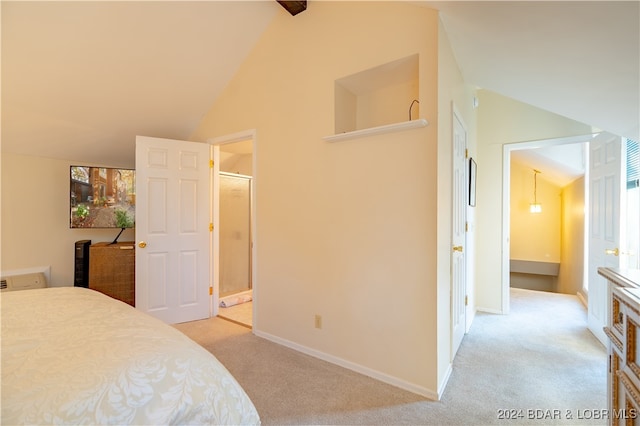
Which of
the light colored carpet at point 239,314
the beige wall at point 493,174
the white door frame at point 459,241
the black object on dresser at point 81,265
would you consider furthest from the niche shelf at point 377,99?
the black object on dresser at point 81,265

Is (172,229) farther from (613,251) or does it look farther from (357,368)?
(613,251)

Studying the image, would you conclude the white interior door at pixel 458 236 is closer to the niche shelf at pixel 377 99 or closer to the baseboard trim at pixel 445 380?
the baseboard trim at pixel 445 380

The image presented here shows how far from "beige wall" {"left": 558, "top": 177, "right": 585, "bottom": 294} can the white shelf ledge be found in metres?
4.59

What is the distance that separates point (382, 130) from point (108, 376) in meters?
1.98

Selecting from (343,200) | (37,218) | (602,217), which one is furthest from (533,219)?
(37,218)

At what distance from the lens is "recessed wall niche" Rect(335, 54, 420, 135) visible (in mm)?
2236

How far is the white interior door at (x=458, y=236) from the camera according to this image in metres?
2.31

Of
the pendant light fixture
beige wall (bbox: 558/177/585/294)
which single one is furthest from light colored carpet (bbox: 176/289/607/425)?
the pendant light fixture

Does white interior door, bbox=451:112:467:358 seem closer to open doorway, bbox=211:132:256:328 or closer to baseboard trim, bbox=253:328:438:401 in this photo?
baseboard trim, bbox=253:328:438:401

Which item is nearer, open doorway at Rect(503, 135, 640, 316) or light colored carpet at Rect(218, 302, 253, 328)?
open doorway at Rect(503, 135, 640, 316)

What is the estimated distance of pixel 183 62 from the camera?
2.90 meters

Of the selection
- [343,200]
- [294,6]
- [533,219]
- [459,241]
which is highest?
[294,6]

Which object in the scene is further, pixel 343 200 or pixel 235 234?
pixel 235 234

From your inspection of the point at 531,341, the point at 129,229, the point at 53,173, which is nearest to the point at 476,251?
the point at 531,341
